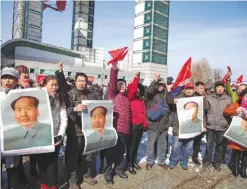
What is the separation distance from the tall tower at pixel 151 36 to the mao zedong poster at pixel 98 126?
→ 69.6 m

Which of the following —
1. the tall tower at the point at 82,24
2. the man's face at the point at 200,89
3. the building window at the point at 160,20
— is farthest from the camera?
the building window at the point at 160,20

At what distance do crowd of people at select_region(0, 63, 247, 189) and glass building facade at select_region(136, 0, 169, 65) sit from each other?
7165 centimetres

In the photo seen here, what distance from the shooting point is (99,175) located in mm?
3664

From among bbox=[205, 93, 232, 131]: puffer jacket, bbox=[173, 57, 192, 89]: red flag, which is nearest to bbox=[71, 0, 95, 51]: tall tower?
bbox=[173, 57, 192, 89]: red flag

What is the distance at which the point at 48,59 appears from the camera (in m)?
51.7

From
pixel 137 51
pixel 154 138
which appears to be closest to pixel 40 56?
pixel 137 51

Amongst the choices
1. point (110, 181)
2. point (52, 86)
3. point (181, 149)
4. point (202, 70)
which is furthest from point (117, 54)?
point (202, 70)

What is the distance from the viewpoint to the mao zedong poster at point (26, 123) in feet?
7.90

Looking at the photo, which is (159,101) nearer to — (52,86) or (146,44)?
(52,86)

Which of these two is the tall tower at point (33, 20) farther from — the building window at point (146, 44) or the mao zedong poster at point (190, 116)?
the mao zedong poster at point (190, 116)

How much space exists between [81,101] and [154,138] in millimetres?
1770

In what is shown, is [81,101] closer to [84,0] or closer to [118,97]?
[118,97]

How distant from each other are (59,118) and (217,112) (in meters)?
2.99

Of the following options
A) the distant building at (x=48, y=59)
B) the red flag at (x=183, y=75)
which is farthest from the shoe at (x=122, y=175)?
the distant building at (x=48, y=59)
